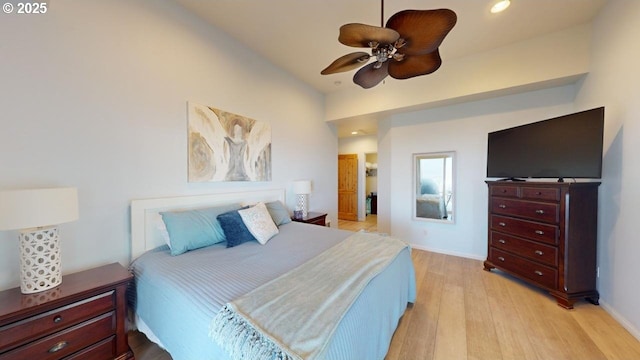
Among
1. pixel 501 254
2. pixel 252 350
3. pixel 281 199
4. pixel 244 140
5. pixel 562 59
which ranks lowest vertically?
pixel 501 254

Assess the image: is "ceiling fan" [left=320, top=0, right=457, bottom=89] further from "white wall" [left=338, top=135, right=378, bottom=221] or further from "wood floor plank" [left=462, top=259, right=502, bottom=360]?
"white wall" [left=338, top=135, right=378, bottom=221]

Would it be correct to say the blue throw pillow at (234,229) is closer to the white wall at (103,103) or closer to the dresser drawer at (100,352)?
the white wall at (103,103)

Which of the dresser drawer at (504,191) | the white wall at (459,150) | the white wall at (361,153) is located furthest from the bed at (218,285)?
the white wall at (361,153)

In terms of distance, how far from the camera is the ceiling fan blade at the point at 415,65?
1704 mm

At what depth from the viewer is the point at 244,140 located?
2.91m

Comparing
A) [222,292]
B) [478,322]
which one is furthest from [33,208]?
[478,322]

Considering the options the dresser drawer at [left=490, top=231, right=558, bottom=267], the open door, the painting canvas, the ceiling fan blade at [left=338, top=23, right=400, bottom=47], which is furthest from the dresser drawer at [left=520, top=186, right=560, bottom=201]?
the open door

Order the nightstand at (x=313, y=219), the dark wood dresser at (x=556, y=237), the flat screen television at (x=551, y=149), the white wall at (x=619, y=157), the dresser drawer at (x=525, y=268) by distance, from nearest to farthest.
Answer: the white wall at (x=619, y=157)
the flat screen television at (x=551, y=149)
the dark wood dresser at (x=556, y=237)
the dresser drawer at (x=525, y=268)
the nightstand at (x=313, y=219)

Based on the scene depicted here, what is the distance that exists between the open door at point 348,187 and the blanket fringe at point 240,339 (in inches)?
226

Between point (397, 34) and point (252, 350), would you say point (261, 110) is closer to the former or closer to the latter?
point (397, 34)

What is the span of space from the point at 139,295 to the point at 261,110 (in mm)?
2478

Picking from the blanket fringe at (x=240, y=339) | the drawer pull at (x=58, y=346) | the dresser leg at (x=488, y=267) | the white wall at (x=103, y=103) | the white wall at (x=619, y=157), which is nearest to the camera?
the blanket fringe at (x=240, y=339)

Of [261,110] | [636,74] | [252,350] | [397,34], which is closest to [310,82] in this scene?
[261,110]

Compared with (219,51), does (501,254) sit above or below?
below
